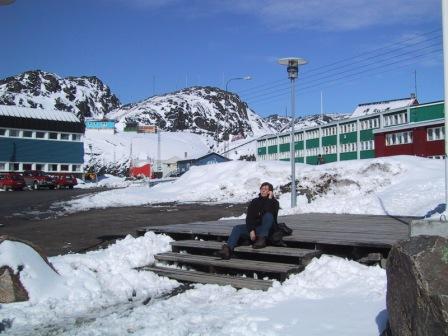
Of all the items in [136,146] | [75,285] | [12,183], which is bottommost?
[75,285]

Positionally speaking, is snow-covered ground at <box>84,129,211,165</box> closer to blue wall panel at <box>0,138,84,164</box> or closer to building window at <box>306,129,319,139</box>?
building window at <box>306,129,319,139</box>

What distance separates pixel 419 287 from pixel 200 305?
140 inches

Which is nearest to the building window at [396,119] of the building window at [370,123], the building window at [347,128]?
the building window at [370,123]

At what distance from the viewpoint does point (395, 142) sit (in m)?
57.0

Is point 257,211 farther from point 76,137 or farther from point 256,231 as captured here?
point 76,137

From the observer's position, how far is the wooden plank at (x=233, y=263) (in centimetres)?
762

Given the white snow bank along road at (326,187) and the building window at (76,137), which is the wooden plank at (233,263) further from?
the building window at (76,137)

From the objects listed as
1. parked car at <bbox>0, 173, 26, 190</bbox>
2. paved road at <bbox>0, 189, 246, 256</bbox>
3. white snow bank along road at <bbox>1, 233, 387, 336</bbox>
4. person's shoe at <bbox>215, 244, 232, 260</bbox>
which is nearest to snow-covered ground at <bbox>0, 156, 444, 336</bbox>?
white snow bank along road at <bbox>1, 233, 387, 336</bbox>

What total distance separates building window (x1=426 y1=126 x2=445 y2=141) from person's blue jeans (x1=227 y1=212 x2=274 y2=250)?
1724 inches

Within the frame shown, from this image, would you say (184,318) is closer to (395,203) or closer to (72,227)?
(72,227)

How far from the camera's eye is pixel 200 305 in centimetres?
700

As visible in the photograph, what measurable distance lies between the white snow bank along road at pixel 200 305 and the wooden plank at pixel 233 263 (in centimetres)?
21

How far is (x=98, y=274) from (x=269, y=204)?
295 cm

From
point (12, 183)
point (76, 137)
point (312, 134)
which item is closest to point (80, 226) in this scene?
point (12, 183)
